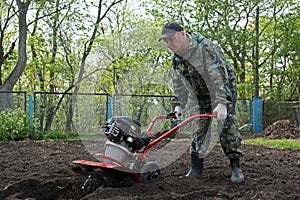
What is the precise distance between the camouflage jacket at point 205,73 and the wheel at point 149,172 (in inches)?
35.8

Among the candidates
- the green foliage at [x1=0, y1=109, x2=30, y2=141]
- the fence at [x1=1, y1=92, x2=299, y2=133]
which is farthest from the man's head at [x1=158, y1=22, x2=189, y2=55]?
the green foliage at [x1=0, y1=109, x2=30, y2=141]

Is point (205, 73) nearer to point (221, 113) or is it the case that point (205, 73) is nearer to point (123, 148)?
point (221, 113)

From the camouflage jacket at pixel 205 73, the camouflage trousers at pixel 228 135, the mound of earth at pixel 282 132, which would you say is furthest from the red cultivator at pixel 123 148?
the mound of earth at pixel 282 132

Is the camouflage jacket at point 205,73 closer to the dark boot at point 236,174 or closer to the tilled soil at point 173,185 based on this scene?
the dark boot at point 236,174

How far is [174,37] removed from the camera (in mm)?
4254

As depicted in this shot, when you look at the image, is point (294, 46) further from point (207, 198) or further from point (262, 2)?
point (207, 198)

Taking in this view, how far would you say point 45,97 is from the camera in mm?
13906

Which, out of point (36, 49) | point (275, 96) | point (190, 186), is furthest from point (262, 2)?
point (190, 186)

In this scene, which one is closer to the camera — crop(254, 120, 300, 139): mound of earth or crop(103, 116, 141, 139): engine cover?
crop(103, 116, 141, 139): engine cover

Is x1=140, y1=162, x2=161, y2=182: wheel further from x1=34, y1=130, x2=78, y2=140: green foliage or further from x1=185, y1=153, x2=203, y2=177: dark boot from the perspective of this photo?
x1=34, y1=130, x2=78, y2=140: green foliage

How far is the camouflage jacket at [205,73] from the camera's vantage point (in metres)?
4.30

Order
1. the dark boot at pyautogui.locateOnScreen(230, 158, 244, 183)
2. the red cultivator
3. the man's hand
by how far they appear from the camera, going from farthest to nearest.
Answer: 1. the dark boot at pyautogui.locateOnScreen(230, 158, 244, 183)
2. the man's hand
3. the red cultivator

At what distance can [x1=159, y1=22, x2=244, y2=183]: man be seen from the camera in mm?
4273

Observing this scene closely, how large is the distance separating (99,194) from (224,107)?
1477 millimetres
